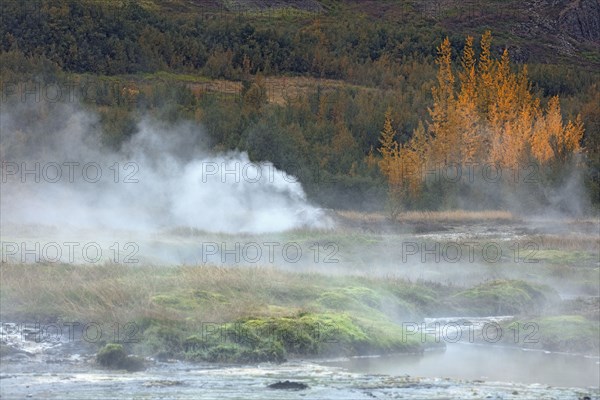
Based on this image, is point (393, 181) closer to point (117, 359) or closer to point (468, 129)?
point (468, 129)

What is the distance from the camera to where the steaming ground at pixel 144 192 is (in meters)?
43.7

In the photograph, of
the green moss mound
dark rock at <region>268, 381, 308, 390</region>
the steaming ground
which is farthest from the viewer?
the steaming ground

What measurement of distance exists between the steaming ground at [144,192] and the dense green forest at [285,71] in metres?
3.37

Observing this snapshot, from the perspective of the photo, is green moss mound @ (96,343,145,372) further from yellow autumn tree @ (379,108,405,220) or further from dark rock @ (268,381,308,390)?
yellow autumn tree @ (379,108,405,220)

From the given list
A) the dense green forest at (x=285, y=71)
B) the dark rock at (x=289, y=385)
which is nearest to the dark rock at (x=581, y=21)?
the dense green forest at (x=285, y=71)

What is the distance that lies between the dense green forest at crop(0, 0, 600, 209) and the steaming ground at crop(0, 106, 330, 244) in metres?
3.37

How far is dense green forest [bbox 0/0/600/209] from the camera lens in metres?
62.0

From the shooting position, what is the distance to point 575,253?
38156 mm

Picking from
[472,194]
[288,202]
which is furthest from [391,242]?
[472,194]

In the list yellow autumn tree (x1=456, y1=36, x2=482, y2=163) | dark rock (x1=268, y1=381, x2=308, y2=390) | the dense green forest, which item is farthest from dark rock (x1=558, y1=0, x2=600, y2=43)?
dark rock (x1=268, y1=381, x2=308, y2=390)

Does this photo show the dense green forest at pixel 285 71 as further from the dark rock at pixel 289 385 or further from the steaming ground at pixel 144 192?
the dark rock at pixel 289 385

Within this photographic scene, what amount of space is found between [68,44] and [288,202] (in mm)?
53570

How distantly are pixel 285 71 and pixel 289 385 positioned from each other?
3711 inches

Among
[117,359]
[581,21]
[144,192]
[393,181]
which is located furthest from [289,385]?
[581,21]
